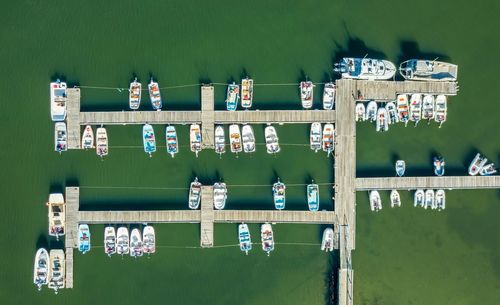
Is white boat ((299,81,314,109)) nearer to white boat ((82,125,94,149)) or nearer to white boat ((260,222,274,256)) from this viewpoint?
white boat ((260,222,274,256))

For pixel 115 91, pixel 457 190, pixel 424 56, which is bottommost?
pixel 457 190

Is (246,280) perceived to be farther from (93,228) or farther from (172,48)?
(172,48)

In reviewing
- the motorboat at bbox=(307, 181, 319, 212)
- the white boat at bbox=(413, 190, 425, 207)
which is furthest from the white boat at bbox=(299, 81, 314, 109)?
the white boat at bbox=(413, 190, 425, 207)

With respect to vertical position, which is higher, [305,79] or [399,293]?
[305,79]

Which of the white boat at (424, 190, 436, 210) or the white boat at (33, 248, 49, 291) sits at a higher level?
the white boat at (424, 190, 436, 210)

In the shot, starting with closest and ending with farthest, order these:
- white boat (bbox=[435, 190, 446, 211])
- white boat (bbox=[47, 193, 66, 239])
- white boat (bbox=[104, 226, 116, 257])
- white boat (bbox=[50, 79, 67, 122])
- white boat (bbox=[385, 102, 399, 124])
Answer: white boat (bbox=[47, 193, 66, 239]) < white boat (bbox=[50, 79, 67, 122]) < white boat (bbox=[104, 226, 116, 257]) < white boat (bbox=[385, 102, 399, 124]) < white boat (bbox=[435, 190, 446, 211])

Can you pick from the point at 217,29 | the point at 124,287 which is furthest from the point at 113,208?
the point at 217,29

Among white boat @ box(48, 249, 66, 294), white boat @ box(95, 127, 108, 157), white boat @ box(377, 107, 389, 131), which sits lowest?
white boat @ box(48, 249, 66, 294)

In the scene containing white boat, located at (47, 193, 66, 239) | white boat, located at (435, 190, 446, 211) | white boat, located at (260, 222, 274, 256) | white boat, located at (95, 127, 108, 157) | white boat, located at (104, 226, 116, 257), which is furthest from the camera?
white boat, located at (435, 190, 446, 211)
